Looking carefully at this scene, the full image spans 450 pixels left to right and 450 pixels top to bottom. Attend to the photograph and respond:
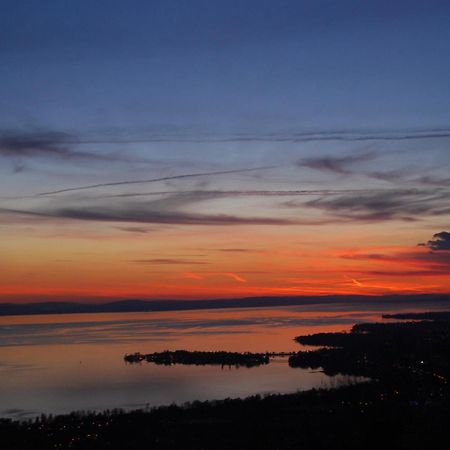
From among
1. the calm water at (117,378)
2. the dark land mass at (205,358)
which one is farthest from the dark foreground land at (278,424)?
the dark land mass at (205,358)

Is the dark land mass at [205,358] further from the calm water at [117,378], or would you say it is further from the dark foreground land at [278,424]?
the dark foreground land at [278,424]

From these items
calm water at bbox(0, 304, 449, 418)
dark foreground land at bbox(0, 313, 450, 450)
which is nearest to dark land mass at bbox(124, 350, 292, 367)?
calm water at bbox(0, 304, 449, 418)

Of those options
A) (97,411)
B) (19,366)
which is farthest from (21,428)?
(19,366)

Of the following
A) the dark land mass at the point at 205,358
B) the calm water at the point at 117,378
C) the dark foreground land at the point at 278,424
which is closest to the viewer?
the dark foreground land at the point at 278,424

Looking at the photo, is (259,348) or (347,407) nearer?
(347,407)

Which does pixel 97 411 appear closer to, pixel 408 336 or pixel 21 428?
pixel 21 428

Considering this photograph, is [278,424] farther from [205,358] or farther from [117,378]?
[205,358]

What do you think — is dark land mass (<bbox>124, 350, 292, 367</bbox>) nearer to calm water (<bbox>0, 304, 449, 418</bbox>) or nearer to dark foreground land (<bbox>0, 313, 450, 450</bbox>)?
calm water (<bbox>0, 304, 449, 418</bbox>)
